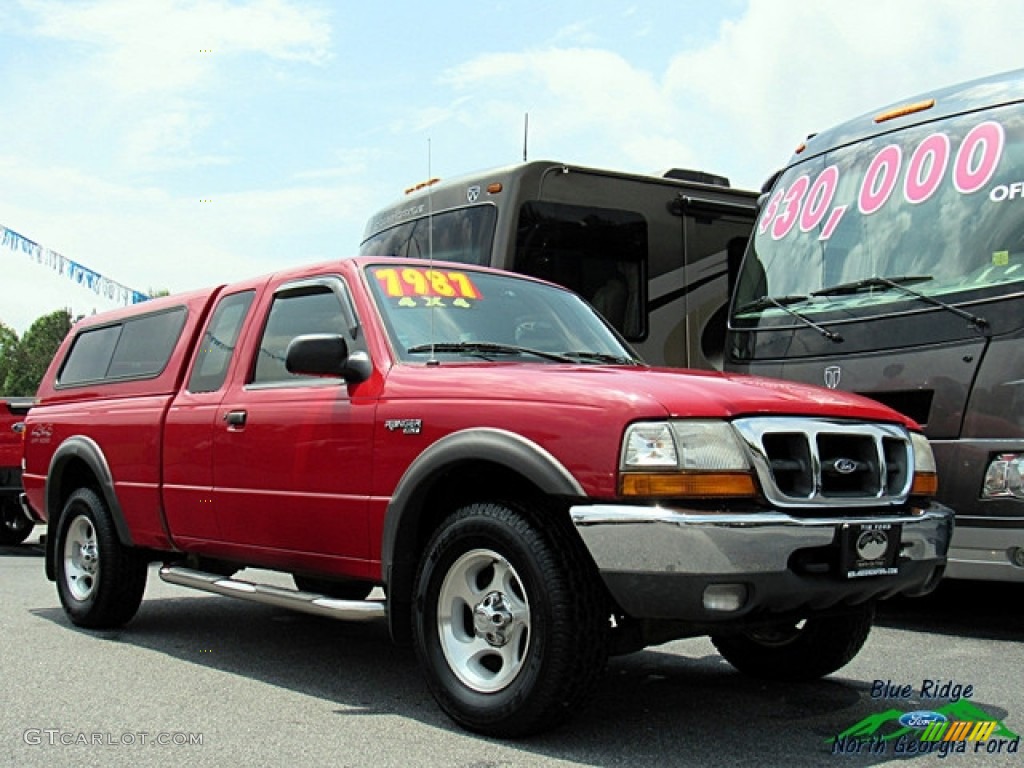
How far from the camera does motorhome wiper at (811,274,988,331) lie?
6.16 metres

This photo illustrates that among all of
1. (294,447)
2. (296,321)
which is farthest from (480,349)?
(296,321)

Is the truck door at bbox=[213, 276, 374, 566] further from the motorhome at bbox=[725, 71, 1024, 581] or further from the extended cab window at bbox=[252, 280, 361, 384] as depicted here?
the motorhome at bbox=[725, 71, 1024, 581]

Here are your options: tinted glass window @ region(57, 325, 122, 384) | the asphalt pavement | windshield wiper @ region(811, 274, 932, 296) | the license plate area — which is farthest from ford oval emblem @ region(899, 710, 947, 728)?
tinted glass window @ region(57, 325, 122, 384)

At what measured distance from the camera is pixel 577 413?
413 centimetres

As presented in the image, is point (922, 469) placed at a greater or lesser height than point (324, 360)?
lesser

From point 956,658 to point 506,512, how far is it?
9.01ft

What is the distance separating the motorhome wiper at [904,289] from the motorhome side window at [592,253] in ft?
10.2

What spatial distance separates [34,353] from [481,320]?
393 feet

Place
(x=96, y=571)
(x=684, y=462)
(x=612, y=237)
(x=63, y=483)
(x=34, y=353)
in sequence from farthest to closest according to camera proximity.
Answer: (x=34, y=353) < (x=612, y=237) < (x=63, y=483) < (x=96, y=571) < (x=684, y=462)

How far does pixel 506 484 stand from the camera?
15.0ft

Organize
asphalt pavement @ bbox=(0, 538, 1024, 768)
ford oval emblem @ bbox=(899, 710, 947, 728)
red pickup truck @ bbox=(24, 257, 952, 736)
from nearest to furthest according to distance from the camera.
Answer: red pickup truck @ bbox=(24, 257, 952, 736) → asphalt pavement @ bbox=(0, 538, 1024, 768) → ford oval emblem @ bbox=(899, 710, 947, 728)

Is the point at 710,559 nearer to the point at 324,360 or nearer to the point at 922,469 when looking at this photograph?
the point at 922,469

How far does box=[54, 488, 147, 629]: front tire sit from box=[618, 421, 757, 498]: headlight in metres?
3.74

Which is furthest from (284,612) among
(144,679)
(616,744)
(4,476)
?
(4,476)
